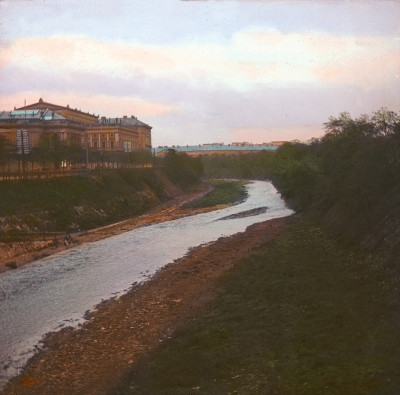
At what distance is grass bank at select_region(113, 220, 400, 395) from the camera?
13.0 metres

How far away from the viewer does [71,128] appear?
10112 centimetres

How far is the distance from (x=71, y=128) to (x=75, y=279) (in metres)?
77.6

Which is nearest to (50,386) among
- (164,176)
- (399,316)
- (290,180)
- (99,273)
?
(399,316)

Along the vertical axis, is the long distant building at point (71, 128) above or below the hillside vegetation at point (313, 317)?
above

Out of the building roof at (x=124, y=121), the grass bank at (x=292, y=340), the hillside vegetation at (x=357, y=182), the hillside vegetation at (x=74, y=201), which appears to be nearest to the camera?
the grass bank at (x=292, y=340)

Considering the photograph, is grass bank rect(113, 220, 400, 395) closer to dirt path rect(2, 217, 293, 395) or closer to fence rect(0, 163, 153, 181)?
dirt path rect(2, 217, 293, 395)

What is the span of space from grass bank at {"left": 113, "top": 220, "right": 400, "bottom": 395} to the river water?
5.71 m

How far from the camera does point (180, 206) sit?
75.1 metres

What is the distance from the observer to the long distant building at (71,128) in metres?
91.0

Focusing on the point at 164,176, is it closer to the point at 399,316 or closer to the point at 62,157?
the point at 62,157

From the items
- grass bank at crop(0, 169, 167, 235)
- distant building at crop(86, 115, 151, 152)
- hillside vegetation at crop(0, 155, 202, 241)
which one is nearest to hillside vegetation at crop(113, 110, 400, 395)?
hillside vegetation at crop(0, 155, 202, 241)

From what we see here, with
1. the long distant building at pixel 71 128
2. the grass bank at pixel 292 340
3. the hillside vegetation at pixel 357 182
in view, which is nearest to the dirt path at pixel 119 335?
the grass bank at pixel 292 340

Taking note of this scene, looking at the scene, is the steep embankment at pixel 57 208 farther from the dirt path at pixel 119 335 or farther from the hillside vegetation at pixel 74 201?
the dirt path at pixel 119 335

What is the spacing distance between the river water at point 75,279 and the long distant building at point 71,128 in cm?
3353
